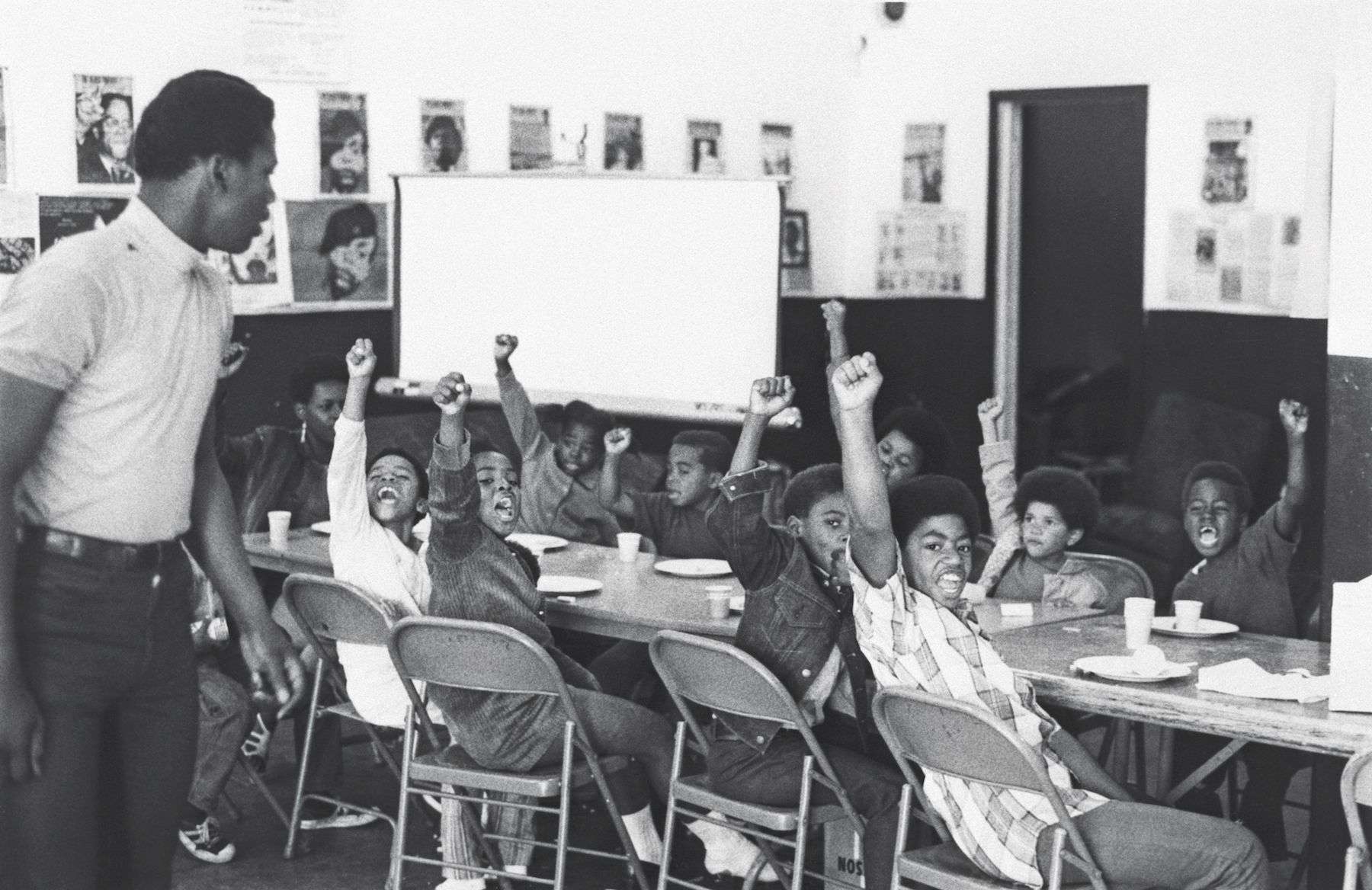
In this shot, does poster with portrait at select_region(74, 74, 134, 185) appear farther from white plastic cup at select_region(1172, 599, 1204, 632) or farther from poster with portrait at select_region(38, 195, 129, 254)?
white plastic cup at select_region(1172, 599, 1204, 632)

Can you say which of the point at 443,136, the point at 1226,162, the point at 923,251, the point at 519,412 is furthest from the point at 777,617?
the point at 923,251

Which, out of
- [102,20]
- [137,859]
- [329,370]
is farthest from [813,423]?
[137,859]

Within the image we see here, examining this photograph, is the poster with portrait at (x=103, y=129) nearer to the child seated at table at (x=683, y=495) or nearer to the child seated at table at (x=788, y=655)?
the child seated at table at (x=683, y=495)

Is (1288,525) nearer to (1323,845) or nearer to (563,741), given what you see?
(1323,845)

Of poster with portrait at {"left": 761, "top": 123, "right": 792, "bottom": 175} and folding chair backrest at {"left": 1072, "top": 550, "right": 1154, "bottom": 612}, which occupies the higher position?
poster with portrait at {"left": 761, "top": 123, "right": 792, "bottom": 175}

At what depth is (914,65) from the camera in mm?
8469

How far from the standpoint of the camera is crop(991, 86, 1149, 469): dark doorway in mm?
8414

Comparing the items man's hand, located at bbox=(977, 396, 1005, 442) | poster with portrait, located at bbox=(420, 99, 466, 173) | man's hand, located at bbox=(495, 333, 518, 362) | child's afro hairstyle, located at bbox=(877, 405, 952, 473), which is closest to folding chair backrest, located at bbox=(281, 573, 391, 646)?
man's hand, located at bbox=(495, 333, 518, 362)

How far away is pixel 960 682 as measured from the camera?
3480 mm

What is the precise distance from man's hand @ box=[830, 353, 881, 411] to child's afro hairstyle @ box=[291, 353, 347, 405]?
3042 mm

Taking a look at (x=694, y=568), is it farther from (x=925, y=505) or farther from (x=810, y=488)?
(x=925, y=505)

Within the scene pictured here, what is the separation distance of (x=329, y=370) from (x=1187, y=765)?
3.00m

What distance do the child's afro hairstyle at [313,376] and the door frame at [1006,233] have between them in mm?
3520

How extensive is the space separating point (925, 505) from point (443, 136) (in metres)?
3.98
